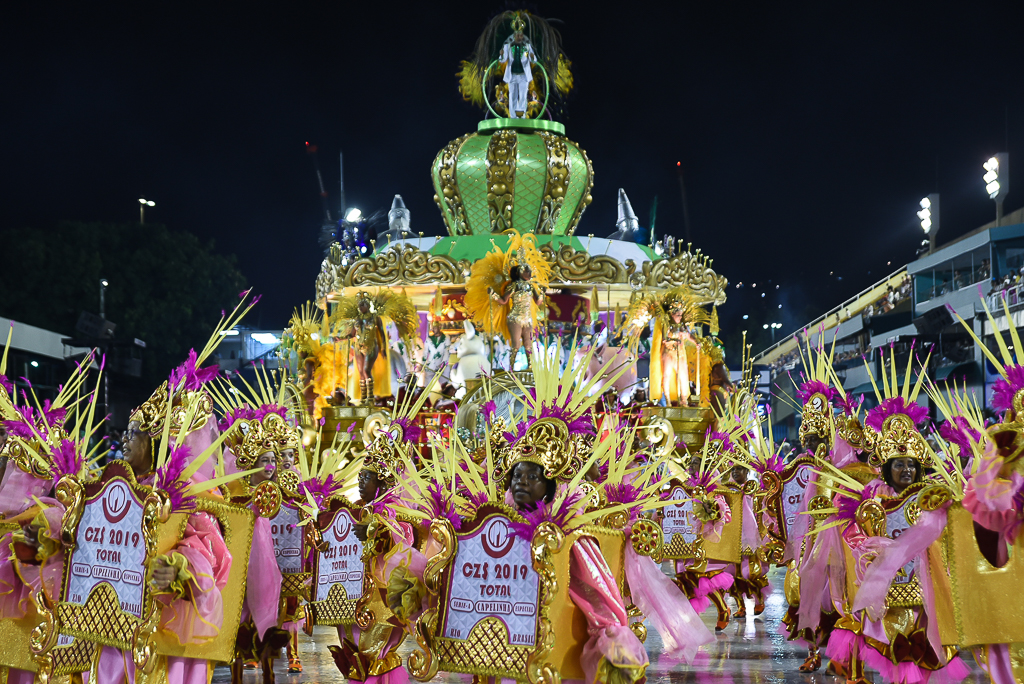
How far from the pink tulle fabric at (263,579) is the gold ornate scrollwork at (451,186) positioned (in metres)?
9.78

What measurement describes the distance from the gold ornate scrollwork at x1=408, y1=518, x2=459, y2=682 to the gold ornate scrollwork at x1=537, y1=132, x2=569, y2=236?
33.6 feet

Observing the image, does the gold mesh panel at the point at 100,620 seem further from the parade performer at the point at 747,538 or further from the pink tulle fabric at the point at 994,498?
the parade performer at the point at 747,538

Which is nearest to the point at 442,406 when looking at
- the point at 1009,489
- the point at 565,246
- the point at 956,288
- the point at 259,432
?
the point at 565,246

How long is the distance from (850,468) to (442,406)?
604 centimetres

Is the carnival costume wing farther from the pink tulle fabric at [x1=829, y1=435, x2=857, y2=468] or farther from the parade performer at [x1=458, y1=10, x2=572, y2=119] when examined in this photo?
the pink tulle fabric at [x1=829, y1=435, x2=857, y2=468]

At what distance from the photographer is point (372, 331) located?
12906mm

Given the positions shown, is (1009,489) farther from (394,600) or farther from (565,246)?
(565,246)

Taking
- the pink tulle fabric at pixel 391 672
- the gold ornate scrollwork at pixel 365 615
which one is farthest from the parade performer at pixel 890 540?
the gold ornate scrollwork at pixel 365 615

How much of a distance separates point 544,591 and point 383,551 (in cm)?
160

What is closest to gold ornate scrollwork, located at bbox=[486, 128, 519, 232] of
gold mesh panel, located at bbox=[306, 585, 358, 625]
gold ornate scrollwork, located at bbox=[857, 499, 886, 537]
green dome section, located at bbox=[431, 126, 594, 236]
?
green dome section, located at bbox=[431, 126, 594, 236]

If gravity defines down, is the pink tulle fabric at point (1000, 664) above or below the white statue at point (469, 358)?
below

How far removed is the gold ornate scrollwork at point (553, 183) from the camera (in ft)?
48.5

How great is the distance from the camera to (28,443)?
536cm

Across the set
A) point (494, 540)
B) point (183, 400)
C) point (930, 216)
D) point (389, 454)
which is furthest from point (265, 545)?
point (930, 216)
